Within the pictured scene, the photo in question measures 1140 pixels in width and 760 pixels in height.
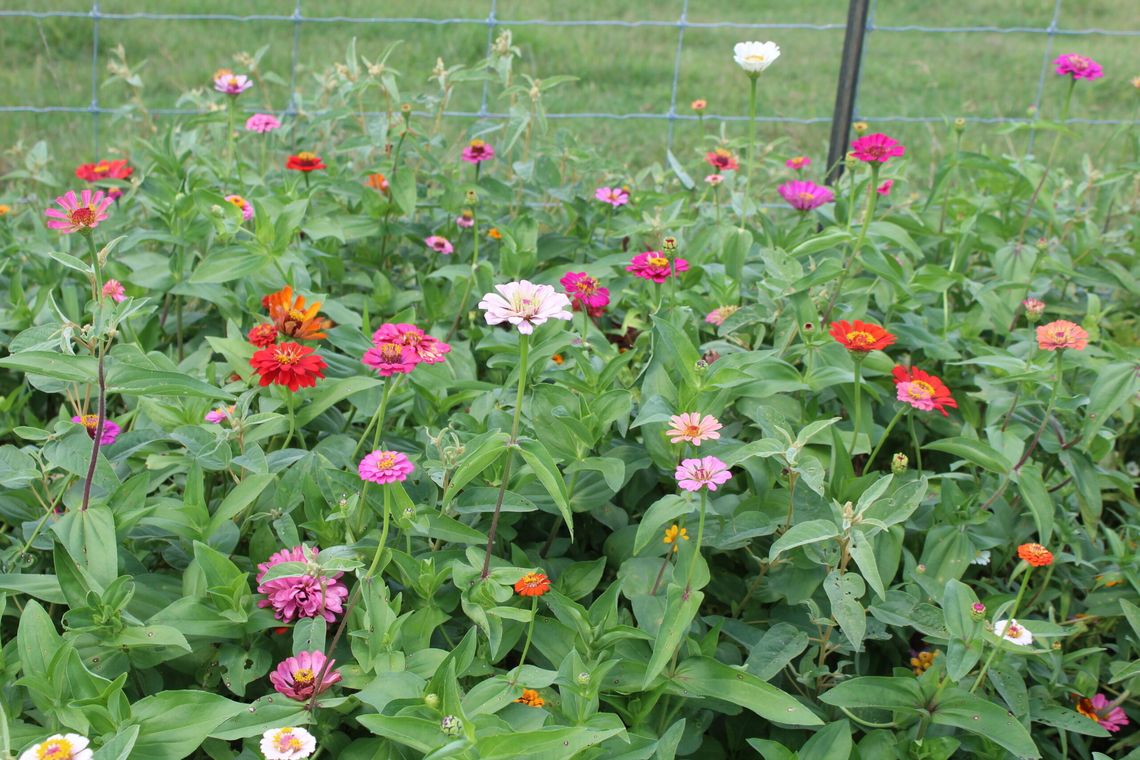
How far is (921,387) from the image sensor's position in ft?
4.54

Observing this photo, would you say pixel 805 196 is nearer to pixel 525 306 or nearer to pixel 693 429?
pixel 693 429

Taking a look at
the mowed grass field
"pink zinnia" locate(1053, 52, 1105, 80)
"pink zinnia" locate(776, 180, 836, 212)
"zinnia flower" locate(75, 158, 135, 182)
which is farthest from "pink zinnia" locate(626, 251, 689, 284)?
the mowed grass field

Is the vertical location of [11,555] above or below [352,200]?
below

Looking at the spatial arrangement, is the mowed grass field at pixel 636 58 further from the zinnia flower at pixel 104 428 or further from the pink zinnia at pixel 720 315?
the zinnia flower at pixel 104 428

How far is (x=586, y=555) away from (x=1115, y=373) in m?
0.75

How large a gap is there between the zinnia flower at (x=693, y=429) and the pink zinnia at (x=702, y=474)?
0.09ft

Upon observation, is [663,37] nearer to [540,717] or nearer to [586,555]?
[586,555]

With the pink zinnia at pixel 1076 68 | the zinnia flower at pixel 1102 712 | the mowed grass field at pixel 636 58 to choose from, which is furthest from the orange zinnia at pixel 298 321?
the mowed grass field at pixel 636 58

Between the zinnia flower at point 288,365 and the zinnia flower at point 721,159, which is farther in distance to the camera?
the zinnia flower at point 721,159

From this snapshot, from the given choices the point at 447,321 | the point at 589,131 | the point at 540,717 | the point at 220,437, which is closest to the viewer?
the point at 540,717

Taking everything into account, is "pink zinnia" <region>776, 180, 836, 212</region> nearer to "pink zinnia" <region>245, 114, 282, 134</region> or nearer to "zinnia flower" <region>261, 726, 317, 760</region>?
"pink zinnia" <region>245, 114, 282, 134</region>

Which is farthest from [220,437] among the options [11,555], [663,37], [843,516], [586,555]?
[663,37]

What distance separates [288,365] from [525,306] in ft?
1.13

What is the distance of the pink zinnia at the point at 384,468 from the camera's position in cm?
115
